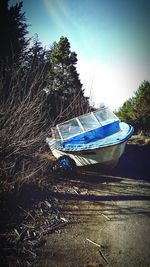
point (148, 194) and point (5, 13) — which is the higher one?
point (5, 13)

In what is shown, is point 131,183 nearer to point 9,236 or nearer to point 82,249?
point 82,249

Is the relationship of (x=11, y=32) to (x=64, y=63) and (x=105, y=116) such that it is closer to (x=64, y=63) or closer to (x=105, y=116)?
(x=105, y=116)

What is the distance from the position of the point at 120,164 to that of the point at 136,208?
4329 millimetres

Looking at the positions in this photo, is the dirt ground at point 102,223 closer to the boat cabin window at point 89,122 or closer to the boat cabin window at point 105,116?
the boat cabin window at point 89,122

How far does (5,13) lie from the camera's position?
36.2 ft

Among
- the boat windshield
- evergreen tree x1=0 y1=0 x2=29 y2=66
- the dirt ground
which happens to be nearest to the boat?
the boat windshield

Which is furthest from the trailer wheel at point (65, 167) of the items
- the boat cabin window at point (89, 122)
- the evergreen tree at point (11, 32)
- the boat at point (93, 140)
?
the evergreen tree at point (11, 32)

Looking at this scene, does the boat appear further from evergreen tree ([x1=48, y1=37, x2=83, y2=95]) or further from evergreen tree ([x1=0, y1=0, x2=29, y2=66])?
evergreen tree ([x1=48, y1=37, x2=83, y2=95])

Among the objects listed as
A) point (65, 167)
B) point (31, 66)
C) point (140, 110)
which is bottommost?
point (65, 167)

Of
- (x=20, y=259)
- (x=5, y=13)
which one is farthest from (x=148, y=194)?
(x=5, y=13)

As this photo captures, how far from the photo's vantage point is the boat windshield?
27.1ft

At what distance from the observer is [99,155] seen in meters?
7.08

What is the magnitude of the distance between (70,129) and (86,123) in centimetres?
80

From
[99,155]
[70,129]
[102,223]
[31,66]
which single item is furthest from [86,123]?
[102,223]
